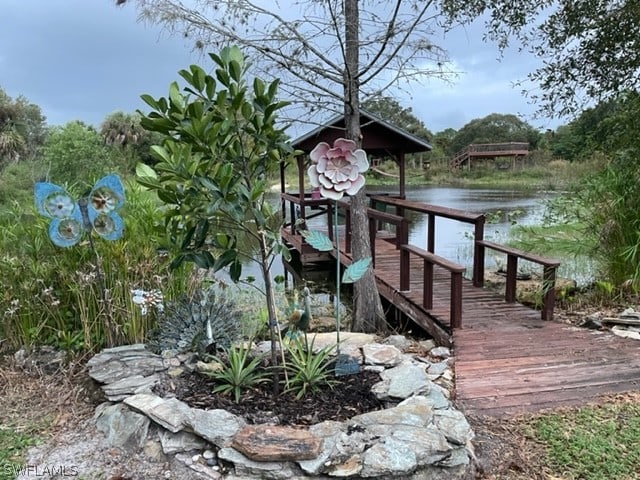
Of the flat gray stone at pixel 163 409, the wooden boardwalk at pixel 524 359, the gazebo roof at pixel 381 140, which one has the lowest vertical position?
the wooden boardwalk at pixel 524 359

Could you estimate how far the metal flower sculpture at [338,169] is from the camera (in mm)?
2535

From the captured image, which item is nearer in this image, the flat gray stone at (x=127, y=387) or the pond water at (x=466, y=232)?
the flat gray stone at (x=127, y=387)

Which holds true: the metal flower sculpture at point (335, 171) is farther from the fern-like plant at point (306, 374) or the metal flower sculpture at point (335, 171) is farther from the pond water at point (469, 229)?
the pond water at point (469, 229)

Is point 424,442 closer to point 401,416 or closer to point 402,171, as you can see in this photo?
point 401,416

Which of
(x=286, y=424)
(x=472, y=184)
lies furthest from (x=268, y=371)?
(x=472, y=184)

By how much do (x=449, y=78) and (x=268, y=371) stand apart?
314 cm

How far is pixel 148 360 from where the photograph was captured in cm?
279

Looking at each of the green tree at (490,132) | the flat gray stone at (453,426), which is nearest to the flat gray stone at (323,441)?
the flat gray stone at (453,426)

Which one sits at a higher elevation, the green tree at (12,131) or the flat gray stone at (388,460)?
the green tree at (12,131)

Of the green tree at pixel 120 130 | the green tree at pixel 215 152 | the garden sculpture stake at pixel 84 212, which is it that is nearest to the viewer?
the green tree at pixel 215 152

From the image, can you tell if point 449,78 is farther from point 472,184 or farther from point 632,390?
point 472,184

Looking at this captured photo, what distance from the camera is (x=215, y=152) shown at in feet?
7.38

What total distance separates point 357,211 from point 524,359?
200 centimetres

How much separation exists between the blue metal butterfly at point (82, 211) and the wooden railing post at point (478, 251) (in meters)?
3.53
